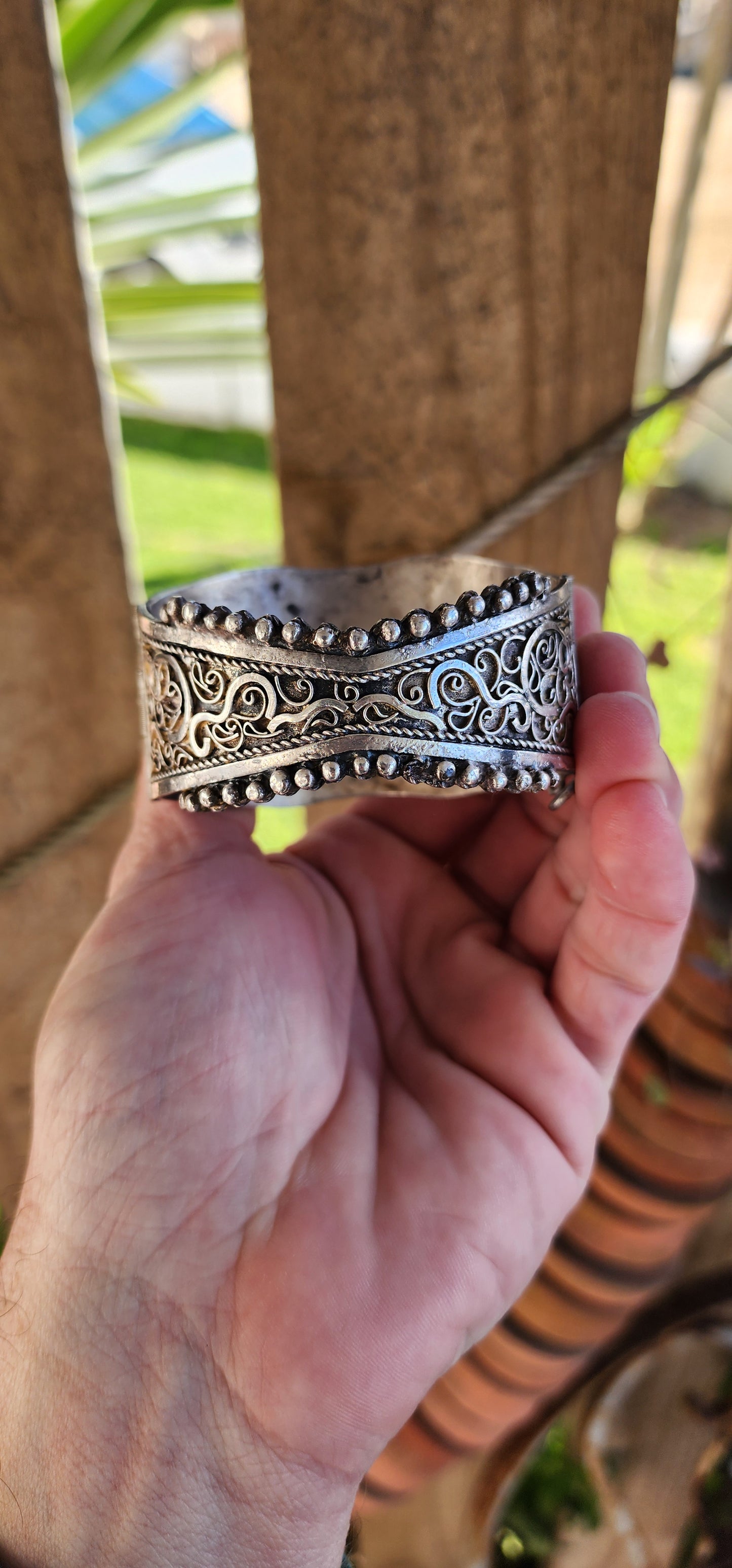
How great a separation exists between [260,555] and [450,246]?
2.70 metres

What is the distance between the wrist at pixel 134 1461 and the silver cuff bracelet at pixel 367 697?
0.40 m

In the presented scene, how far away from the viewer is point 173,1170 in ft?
2.47

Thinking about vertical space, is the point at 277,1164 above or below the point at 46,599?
below

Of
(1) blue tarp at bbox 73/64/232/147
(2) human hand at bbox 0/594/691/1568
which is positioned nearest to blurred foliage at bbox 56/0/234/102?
(2) human hand at bbox 0/594/691/1568

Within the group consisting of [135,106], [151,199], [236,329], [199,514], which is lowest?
[199,514]

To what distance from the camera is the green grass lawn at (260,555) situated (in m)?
2.49

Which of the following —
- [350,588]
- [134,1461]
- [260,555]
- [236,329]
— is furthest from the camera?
[260,555]

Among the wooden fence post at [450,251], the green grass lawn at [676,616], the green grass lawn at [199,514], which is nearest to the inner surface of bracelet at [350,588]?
the wooden fence post at [450,251]

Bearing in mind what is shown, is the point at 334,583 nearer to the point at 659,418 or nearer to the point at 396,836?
the point at 396,836

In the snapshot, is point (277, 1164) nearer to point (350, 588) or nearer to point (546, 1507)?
point (350, 588)

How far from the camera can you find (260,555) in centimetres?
351

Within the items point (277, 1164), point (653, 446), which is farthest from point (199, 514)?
point (277, 1164)

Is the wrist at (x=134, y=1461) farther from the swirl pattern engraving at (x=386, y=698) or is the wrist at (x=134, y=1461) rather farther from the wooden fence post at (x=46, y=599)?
the swirl pattern engraving at (x=386, y=698)

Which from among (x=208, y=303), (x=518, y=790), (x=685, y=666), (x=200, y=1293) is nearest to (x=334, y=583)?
(x=518, y=790)
